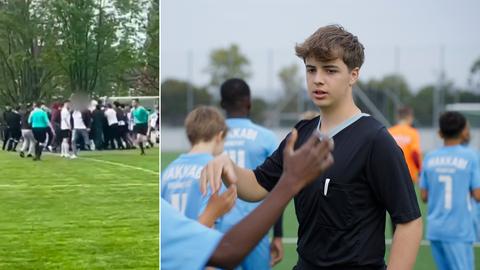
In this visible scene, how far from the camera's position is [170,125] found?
64.9 feet

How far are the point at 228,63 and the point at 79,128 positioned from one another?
672 inches

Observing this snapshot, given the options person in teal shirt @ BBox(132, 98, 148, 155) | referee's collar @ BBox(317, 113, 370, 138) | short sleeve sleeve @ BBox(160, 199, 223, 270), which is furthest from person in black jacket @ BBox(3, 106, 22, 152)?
short sleeve sleeve @ BBox(160, 199, 223, 270)

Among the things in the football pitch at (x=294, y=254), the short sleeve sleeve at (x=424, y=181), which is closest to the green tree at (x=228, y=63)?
the football pitch at (x=294, y=254)

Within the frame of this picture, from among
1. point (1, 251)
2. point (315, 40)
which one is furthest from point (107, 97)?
point (315, 40)

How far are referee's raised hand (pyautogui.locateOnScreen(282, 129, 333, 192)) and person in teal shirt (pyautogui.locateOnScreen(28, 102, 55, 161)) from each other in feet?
5.70

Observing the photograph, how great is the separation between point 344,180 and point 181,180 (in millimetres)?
1438

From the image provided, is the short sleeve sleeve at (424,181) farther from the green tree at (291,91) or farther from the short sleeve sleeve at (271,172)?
the green tree at (291,91)

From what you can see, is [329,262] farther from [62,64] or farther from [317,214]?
[62,64]

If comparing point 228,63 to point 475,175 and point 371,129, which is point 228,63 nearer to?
point 475,175

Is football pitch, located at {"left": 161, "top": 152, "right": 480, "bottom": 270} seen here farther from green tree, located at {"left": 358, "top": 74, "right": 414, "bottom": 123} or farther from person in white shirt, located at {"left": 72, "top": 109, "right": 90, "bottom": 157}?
green tree, located at {"left": 358, "top": 74, "right": 414, "bottom": 123}

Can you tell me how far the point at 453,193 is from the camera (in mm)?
5230

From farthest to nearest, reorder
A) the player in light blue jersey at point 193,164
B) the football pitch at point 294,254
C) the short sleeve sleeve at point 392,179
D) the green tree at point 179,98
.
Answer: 1. the green tree at point 179,98
2. the football pitch at point 294,254
3. the player in light blue jersey at point 193,164
4. the short sleeve sleeve at point 392,179

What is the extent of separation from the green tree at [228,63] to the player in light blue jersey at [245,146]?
49.2 feet

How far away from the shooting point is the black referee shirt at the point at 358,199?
2.43 metres
